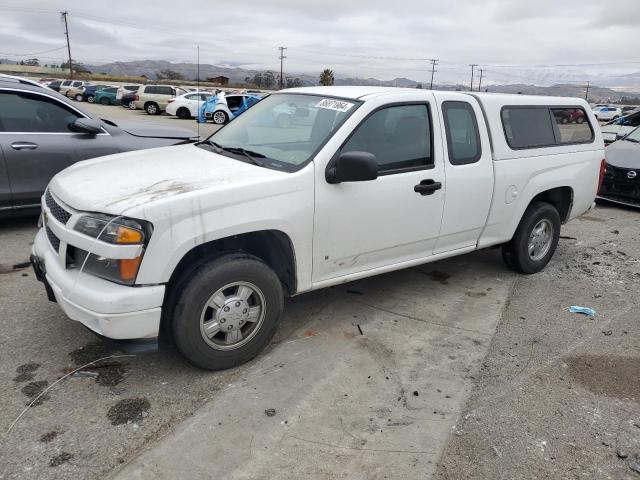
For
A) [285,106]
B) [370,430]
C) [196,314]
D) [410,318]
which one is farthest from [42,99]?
[370,430]

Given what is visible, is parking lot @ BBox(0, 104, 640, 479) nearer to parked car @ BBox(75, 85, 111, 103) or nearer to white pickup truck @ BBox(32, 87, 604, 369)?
white pickup truck @ BBox(32, 87, 604, 369)

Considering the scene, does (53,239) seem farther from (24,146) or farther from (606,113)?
(606,113)

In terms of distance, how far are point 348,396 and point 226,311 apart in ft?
2.96

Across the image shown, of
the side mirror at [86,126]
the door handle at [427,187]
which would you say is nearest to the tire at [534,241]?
the door handle at [427,187]

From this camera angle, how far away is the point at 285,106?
170 inches

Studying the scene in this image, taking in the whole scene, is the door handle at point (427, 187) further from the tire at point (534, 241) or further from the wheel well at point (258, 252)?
the tire at point (534, 241)

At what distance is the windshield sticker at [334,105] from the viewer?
151 inches

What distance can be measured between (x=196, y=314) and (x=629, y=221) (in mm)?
7385

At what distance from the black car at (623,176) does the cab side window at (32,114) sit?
8.17 m

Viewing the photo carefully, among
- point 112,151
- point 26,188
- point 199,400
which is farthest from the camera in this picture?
point 112,151

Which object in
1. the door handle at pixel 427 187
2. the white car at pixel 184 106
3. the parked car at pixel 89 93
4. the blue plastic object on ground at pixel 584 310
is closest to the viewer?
the door handle at pixel 427 187

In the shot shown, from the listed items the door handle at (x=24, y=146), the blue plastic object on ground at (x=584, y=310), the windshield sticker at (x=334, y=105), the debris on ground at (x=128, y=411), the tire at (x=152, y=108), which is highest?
the windshield sticker at (x=334, y=105)

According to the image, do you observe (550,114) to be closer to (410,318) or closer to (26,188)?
(410,318)

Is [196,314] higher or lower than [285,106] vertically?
lower
